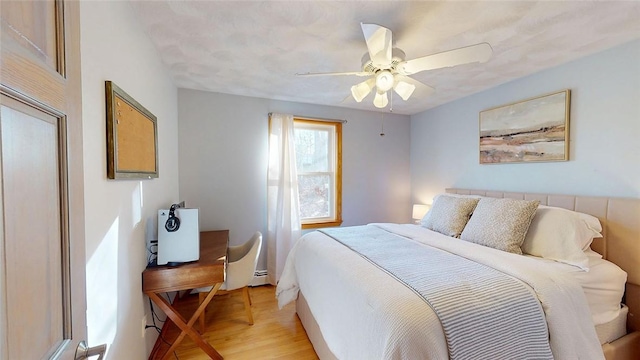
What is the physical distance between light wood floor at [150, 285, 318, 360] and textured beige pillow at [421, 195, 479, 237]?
61.8 inches

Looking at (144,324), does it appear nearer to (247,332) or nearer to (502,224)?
(247,332)

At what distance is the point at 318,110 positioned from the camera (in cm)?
336

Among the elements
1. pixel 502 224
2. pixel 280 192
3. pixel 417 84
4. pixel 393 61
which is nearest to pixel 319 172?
pixel 280 192

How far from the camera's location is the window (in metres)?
3.41

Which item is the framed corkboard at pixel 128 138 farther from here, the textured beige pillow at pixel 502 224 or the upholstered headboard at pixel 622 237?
the upholstered headboard at pixel 622 237

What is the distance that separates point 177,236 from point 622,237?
312cm

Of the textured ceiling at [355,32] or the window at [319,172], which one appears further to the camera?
the window at [319,172]

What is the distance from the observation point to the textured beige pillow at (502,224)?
187 cm

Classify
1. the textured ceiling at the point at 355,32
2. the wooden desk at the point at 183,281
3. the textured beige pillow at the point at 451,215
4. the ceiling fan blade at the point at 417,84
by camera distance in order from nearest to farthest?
1. the textured ceiling at the point at 355,32
2. the wooden desk at the point at 183,281
3. the ceiling fan blade at the point at 417,84
4. the textured beige pillow at the point at 451,215

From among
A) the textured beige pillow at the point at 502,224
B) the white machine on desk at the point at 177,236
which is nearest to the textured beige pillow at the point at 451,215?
the textured beige pillow at the point at 502,224

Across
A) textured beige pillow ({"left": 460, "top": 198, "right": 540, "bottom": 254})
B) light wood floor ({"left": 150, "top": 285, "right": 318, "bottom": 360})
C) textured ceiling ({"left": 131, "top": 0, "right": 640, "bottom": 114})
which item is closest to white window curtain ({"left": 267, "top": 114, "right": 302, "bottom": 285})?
light wood floor ({"left": 150, "top": 285, "right": 318, "bottom": 360})

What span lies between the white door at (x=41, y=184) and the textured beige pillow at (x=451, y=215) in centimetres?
248

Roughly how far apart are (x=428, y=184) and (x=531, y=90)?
1.58 metres

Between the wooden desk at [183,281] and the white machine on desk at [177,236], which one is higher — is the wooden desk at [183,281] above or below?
below
